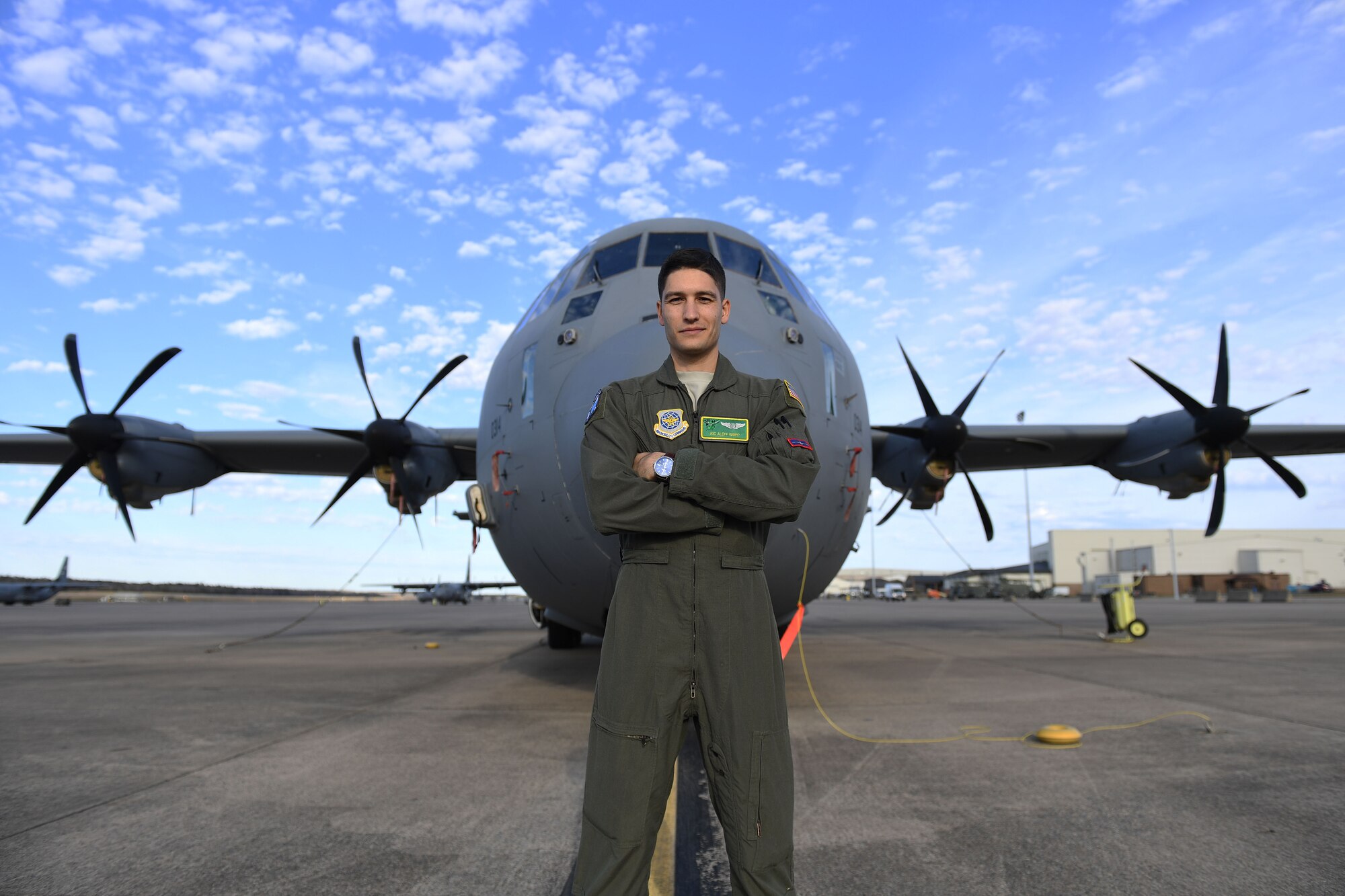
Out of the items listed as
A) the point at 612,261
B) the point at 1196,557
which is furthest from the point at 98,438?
the point at 1196,557

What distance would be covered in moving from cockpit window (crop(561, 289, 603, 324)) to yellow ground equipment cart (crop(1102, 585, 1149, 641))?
11.5 m

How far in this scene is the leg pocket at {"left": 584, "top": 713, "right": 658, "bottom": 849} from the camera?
1.82 metres

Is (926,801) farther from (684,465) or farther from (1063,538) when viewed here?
(1063,538)

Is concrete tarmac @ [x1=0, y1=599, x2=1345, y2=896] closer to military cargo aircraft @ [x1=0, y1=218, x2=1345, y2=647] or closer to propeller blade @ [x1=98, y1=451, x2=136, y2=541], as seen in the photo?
military cargo aircraft @ [x1=0, y1=218, x2=1345, y2=647]

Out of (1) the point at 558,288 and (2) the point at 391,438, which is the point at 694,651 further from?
(2) the point at 391,438

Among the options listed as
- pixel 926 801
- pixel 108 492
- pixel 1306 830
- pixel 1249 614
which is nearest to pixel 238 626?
pixel 108 492

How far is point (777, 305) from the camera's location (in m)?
5.58

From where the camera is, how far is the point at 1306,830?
3.05m

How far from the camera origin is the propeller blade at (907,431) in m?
11.2

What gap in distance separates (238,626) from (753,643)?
21.6m

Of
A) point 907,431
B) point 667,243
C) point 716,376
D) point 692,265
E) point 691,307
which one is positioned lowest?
point 716,376

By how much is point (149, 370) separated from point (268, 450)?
249 cm

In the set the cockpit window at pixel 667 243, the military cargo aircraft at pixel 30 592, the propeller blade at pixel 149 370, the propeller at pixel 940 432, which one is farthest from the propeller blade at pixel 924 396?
the military cargo aircraft at pixel 30 592

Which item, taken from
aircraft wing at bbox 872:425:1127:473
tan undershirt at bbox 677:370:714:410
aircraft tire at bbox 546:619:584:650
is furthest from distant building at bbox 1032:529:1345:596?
tan undershirt at bbox 677:370:714:410
